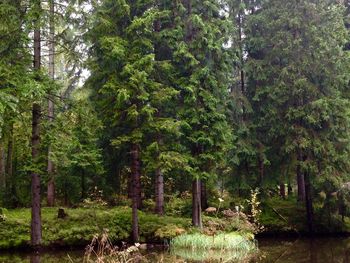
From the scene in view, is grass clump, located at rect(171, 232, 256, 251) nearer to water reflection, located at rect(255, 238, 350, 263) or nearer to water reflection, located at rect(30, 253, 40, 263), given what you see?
water reflection, located at rect(255, 238, 350, 263)

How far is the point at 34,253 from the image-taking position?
1464 centimetres

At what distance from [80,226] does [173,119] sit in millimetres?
5461

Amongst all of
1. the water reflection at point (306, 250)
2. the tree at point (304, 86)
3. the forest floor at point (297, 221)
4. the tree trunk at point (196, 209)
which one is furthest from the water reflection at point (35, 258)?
the tree at point (304, 86)

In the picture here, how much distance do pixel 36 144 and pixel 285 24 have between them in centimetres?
1319

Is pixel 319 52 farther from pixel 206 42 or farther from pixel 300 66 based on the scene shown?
pixel 206 42

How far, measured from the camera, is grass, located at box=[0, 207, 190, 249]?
15586mm

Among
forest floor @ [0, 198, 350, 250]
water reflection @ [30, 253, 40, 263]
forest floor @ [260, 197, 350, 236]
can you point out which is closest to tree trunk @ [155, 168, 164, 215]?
forest floor @ [0, 198, 350, 250]

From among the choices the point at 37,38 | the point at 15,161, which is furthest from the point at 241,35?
the point at 15,161

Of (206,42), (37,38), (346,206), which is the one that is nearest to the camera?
(37,38)

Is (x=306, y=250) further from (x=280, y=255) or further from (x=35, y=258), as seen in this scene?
(x=35, y=258)

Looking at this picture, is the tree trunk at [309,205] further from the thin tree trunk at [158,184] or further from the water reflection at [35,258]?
the water reflection at [35,258]

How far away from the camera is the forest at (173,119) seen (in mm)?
14695

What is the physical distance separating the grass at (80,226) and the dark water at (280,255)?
0.84 metres

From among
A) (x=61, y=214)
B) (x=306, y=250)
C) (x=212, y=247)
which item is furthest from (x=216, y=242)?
(x=61, y=214)
